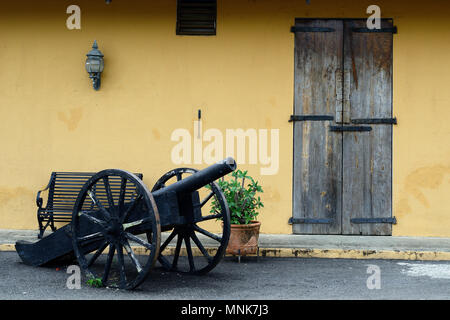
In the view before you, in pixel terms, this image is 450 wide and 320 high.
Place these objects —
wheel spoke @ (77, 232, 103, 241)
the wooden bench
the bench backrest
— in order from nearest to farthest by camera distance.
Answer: wheel spoke @ (77, 232, 103, 241)
the wooden bench
the bench backrest

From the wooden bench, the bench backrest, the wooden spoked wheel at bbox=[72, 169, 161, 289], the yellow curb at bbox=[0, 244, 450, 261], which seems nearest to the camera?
the wooden spoked wheel at bbox=[72, 169, 161, 289]

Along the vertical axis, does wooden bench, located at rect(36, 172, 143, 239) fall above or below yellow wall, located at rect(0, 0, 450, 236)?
below

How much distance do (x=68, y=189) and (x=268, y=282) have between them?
3687 millimetres

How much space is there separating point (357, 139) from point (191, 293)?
3.92m

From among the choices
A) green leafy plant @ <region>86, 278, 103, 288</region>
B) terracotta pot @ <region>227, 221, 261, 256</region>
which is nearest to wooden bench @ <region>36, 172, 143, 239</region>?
terracotta pot @ <region>227, 221, 261, 256</region>

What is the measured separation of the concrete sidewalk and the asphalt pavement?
15 cm

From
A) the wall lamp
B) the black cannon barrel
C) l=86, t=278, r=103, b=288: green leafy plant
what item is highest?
the wall lamp

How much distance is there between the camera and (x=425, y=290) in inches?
228

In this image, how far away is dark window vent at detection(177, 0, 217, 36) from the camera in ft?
28.0

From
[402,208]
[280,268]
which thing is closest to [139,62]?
[280,268]

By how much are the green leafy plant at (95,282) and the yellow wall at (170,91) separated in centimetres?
289

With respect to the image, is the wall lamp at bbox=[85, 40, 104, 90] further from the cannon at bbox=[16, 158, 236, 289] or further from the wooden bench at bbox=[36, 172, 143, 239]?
the cannon at bbox=[16, 158, 236, 289]

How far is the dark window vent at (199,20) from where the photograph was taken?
8547 millimetres

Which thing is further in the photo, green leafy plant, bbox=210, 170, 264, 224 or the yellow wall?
the yellow wall
